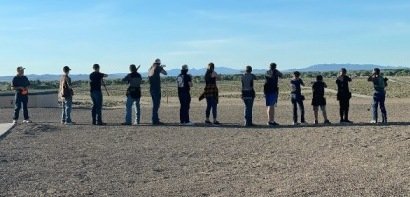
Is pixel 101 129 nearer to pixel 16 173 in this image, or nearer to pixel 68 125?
pixel 68 125

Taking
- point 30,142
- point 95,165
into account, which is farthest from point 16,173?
point 30,142

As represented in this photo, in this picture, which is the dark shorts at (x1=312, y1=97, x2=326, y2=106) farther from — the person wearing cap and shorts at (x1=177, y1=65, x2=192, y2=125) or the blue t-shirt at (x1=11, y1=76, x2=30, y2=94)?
the blue t-shirt at (x1=11, y1=76, x2=30, y2=94)

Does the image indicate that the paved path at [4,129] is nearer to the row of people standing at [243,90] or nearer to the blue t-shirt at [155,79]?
the row of people standing at [243,90]

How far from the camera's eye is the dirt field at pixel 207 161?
28.2 ft

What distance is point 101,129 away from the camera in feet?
55.3

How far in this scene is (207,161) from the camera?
36.9 ft

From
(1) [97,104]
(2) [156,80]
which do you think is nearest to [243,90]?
(2) [156,80]

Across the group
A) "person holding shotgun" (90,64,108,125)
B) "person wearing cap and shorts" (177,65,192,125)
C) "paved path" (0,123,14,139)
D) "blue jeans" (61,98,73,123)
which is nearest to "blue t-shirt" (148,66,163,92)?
"person wearing cap and shorts" (177,65,192,125)

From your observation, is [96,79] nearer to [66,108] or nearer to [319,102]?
[66,108]

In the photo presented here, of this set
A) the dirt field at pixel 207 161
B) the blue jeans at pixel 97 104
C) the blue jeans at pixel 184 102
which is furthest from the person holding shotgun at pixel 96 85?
the blue jeans at pixel 184 102

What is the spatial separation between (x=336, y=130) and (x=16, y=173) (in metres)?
7.53

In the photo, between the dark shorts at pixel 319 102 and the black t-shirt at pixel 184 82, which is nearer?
the dark shorts at pixel 319 102

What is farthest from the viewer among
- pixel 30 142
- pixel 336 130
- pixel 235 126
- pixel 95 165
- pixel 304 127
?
pixel 235 126

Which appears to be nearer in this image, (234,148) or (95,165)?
(95,165)
